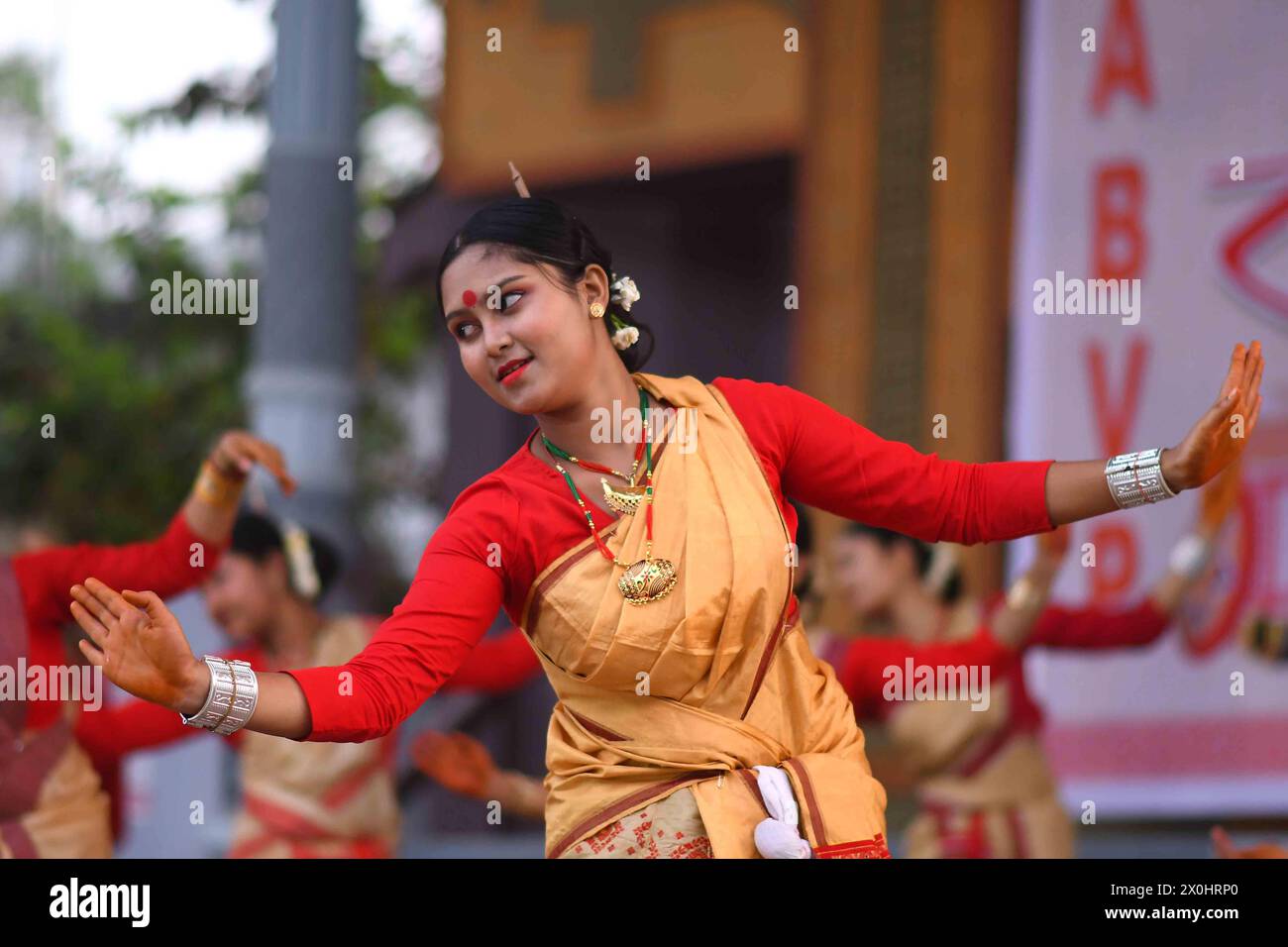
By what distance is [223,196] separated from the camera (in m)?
11.0

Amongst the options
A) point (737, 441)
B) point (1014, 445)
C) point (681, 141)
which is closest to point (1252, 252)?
point (1014, 445)

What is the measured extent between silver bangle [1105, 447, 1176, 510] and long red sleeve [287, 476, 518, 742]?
0.85m

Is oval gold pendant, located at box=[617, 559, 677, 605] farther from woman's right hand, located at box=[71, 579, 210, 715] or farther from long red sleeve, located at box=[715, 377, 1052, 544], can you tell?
woman's right hand, located at box=[71, 579, 210, 715]

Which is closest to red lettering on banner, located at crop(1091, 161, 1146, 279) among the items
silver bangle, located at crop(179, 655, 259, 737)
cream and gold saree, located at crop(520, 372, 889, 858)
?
cream and gold saree, located at crop(520, 372, 889, 858)

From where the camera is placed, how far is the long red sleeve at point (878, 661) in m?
4.33

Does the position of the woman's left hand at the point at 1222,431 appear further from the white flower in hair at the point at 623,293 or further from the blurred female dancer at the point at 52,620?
the blurred female dancer at the point at 52,620

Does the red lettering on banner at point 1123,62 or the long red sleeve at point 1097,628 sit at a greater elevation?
the red lettering on banner at point 1123,62

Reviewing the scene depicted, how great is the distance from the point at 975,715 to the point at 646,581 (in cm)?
288

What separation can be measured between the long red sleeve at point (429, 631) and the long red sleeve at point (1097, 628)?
2625mm

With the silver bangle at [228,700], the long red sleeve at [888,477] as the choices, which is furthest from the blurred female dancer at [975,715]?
the silver bangle at [228,700]

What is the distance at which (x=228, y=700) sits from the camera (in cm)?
213

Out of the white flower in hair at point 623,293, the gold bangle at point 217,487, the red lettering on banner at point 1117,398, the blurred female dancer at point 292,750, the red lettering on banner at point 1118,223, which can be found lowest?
the blurred female dancer at point 292,750

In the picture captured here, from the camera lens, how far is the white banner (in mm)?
5547
